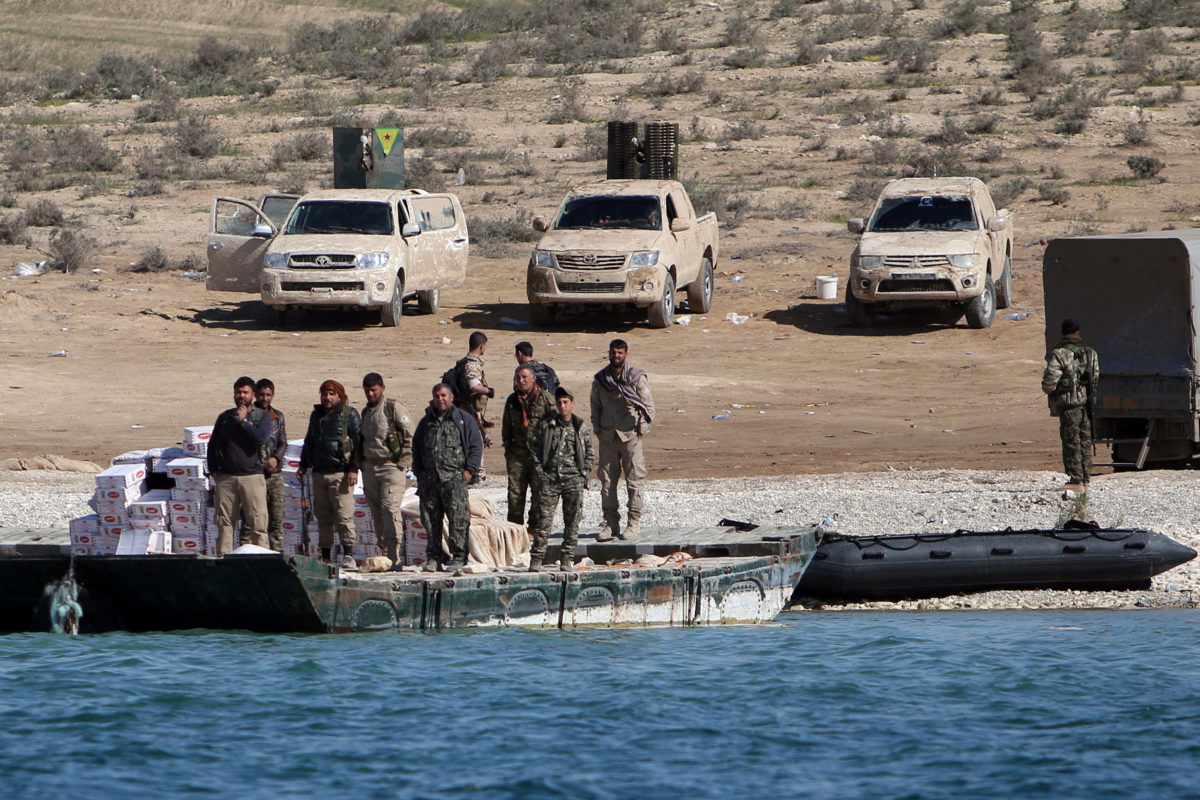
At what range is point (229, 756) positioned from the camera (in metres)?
10.6

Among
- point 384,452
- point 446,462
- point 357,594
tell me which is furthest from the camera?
point 384,452

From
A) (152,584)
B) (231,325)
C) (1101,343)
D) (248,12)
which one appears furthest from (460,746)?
(248,12)

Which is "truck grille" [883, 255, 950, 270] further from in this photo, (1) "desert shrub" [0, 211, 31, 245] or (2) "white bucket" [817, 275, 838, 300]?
(1) "desert shrub" [0, 211, 31, 245]

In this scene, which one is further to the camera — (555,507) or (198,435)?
(198,435)

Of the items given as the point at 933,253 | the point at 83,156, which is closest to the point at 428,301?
the point at 933,253

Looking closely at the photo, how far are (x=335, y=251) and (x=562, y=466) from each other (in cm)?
1179

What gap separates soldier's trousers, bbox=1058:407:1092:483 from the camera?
51.6ft

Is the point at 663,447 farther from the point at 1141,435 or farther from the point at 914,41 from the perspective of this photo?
the point at 914,41

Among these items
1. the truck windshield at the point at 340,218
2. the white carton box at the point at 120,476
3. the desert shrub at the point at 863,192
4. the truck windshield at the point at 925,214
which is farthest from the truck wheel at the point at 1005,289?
the white carton box at the point at 120,476

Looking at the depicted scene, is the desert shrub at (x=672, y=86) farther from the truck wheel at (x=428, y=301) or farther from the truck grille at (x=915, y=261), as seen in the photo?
the truck grille at (x=915, y=261)

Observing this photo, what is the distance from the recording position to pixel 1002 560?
1426 cm

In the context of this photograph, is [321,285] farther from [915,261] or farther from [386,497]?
[386,497]

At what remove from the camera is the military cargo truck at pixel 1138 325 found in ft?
54.5

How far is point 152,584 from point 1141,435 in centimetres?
973
